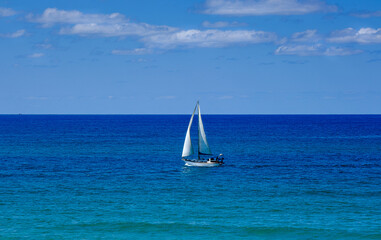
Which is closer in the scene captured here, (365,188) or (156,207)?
(156,207)

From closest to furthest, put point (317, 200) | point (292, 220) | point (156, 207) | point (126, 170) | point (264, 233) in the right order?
1. point (264, 233)
2. point (292, 220)
3. point (156, 207)
4. point (317, 200)
5. point (126, 170)

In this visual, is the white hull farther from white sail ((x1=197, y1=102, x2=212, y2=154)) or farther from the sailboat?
white sail ((x1=197, y1=102, x2=212, y2=154))

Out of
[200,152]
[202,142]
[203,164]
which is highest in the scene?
[202,142]

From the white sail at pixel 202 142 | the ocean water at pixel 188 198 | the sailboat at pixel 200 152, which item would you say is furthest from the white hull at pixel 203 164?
the white sail at pixel 202 142

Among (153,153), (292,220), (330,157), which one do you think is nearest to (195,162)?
(153,153)

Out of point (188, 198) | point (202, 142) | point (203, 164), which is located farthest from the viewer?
point (202, 142)

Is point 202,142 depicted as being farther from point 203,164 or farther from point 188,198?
point 188,198

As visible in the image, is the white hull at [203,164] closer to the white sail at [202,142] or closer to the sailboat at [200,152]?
the sailboat at [200,152]

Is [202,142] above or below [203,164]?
above

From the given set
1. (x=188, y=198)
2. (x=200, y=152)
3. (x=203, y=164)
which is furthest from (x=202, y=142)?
(x=188, y=198)

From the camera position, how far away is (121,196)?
5872cm

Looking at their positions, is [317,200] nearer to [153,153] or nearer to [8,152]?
[153,153]

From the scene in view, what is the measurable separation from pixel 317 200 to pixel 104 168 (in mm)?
40756

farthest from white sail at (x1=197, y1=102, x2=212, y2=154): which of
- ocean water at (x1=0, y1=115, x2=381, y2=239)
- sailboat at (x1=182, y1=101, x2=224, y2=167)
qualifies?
ocean water at (x1=0, y1=115, x2=381, y2=239)
